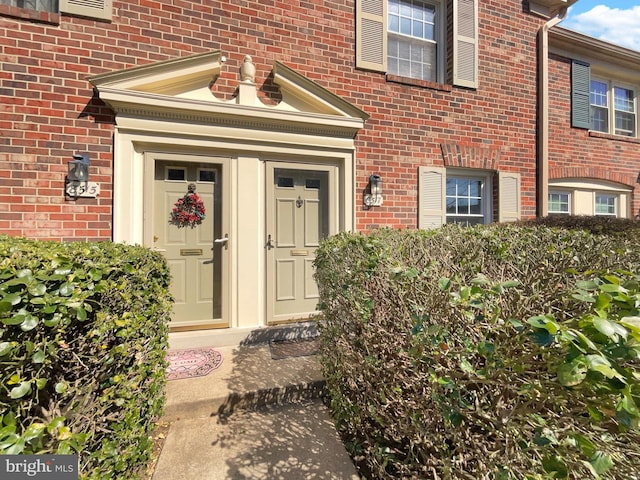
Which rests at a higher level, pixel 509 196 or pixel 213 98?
pixel 213 98

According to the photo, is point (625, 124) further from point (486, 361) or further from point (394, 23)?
point (486, 361)

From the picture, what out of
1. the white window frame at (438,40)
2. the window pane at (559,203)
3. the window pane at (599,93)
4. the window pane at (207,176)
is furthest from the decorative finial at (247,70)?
the window pane at (599,93)

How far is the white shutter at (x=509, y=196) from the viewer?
16.7 feet

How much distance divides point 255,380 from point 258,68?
380cm

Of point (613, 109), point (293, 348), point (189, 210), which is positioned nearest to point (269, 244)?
point (189, 210)

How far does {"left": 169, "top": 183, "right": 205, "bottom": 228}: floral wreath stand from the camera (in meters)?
3.65

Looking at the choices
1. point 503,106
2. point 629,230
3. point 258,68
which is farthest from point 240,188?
point 629,230

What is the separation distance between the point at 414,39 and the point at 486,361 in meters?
Answer: 5.52

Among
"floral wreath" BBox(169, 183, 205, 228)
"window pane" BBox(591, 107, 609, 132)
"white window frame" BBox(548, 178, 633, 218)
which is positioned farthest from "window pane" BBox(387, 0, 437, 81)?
"window pane" BBox(591, 107, 609, 132)

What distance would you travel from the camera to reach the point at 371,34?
4.38 metres

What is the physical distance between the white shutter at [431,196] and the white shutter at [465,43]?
5.24 ft

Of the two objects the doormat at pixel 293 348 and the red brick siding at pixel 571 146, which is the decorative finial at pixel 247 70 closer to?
the doormat at pixel 293 348

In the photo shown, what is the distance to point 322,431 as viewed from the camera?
86.4 inches

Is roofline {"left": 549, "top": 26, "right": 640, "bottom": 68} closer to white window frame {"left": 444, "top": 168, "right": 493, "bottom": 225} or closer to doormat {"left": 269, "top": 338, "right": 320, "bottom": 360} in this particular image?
white window frame {"left": 444, "top": 168, "right": 493, "bottom": 225}
